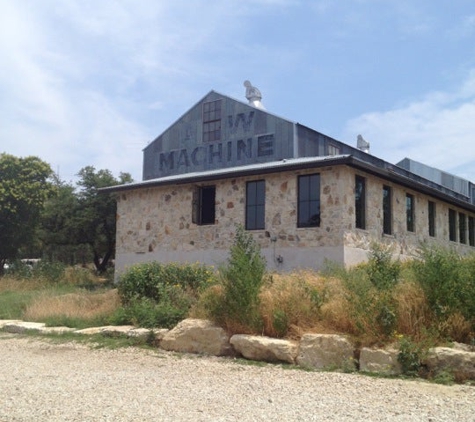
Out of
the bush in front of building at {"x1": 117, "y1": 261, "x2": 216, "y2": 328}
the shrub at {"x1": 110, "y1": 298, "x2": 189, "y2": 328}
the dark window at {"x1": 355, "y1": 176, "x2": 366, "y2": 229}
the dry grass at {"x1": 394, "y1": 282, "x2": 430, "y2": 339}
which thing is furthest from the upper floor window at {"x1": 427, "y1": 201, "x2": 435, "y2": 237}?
the dry grass at {"x1": 394, "y1": 282, "x2": 430, "y2": 339}

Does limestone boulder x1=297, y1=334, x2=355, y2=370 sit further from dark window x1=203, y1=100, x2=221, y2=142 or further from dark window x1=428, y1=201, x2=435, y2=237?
dark window x1=203, y1=100, x2=221, y2=142

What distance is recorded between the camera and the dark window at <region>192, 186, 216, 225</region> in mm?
19938

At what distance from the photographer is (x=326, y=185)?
17.1m

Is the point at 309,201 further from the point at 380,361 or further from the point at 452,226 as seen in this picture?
the point at 380,361

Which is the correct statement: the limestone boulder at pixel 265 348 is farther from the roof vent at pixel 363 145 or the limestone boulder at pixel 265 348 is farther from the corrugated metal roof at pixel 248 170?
the roof vent at pixel 363 145

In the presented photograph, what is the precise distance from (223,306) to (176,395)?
11.7 feet

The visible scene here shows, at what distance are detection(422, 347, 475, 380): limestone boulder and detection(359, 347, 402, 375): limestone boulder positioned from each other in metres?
0.41

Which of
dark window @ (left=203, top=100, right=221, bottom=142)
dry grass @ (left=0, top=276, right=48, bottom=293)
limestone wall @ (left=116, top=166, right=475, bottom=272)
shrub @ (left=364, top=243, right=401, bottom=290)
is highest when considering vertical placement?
dark window @ (left=203, top=100, right=221, bottom=142)

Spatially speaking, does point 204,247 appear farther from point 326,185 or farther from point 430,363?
point 430,363

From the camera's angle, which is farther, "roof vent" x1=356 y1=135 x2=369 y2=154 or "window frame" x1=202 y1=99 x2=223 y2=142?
"roof vent" x1=356 y1=135 x2=369 y2=154

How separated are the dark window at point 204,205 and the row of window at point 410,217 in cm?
521

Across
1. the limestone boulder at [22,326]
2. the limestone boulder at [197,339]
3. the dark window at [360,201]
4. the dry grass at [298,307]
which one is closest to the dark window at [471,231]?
the dark window at [360,201]

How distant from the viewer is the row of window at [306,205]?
17.5m

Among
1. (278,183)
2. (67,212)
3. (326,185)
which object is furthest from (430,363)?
(67,212)
